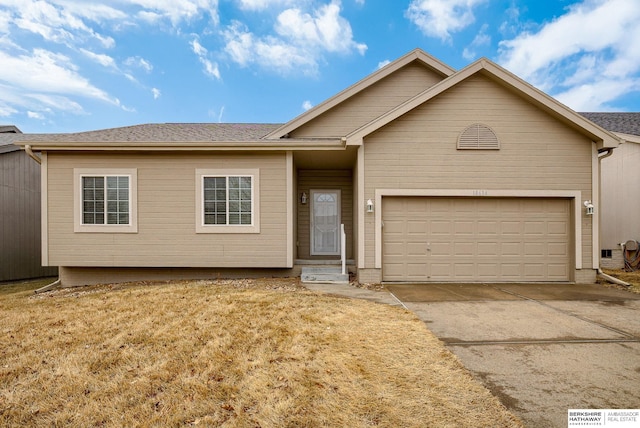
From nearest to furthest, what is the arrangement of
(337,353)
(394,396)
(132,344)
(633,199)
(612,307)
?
(394,396) → (337,353) → (132,344) → (612,307) → (633,199)

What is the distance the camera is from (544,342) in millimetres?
3715

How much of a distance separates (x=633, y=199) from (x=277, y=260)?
38.3 ft

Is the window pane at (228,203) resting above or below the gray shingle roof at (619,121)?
below

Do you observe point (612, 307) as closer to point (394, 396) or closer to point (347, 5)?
point (394, 396)

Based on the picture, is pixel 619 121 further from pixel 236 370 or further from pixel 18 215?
pixel 18 215

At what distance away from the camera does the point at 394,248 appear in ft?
25.0

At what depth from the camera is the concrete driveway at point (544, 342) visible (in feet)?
8.38

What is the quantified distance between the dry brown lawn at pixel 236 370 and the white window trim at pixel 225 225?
2851 millimetres

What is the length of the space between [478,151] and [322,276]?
4827 mm

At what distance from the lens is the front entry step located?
755 cm

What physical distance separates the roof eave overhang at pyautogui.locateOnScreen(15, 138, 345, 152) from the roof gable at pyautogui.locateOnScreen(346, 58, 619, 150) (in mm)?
942

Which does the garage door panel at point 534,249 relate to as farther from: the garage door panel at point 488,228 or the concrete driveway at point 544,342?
the concrete driveway at point 544,342

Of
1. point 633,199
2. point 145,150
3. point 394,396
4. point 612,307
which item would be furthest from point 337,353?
point 633,199

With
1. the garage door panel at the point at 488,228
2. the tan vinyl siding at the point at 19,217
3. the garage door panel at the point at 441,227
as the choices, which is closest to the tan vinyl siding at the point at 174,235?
the garage door panel at the point at 441,227
